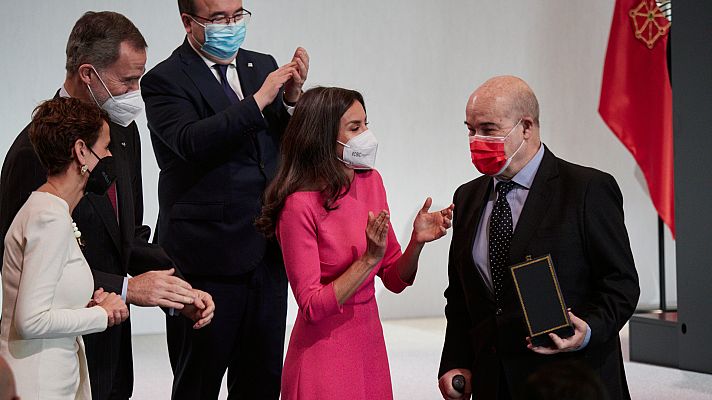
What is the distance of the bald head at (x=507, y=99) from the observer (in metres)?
2.84

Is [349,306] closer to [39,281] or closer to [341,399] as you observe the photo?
[341,399]

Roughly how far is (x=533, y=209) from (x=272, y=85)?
103 cm

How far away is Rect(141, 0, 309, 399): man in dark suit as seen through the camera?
340 centimetres

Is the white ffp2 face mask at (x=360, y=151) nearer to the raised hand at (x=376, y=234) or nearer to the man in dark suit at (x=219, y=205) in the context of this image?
the raised hand at (x=376, y=234)

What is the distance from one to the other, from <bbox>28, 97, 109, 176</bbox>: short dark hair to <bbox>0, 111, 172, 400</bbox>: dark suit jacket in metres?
0.19

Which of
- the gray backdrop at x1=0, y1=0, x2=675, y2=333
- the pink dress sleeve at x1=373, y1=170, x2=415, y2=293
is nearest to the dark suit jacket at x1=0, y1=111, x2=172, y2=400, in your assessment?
the pink dress sleeve at x1=373, y1=170, x2=415, y2=293

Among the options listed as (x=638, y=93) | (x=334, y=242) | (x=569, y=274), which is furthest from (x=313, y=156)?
(x=638, y=93)

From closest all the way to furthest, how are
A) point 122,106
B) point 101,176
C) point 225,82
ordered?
point 101,176
point 122,106
point 225,82

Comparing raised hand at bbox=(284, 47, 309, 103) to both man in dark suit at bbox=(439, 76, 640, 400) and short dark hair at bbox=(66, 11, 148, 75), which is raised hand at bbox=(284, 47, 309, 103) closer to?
short dark hair at bbox=(66, 11, 148, 75)

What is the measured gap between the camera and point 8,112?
6930 millimetres

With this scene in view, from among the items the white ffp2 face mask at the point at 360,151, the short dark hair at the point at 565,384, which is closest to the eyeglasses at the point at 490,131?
the white ffp2 face mask at the point at 360,151

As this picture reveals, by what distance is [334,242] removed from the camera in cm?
292

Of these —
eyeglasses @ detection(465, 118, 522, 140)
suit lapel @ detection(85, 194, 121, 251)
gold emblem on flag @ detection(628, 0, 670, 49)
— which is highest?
gold emblem on flag @ detection(628, 0, 670, 49)

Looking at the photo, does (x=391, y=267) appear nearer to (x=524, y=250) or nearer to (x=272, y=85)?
(x=524, y=250)
